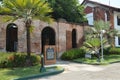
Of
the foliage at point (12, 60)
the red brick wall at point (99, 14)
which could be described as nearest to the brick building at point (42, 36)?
the foliage at point (12, 60)

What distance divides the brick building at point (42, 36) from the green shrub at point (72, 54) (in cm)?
104

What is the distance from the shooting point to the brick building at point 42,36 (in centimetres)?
2327

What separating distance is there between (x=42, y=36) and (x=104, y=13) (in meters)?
10.2

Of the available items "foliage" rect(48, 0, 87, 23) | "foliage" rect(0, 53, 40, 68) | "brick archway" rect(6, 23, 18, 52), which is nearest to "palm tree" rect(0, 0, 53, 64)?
"foliage" rect(0, 53, 40, 68)

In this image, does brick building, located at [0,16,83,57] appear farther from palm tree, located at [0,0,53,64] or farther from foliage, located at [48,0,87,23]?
foliage, located at [48,0,87,23]

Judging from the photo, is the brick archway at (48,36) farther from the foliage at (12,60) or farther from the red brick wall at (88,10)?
the red brick wall at (88,10)

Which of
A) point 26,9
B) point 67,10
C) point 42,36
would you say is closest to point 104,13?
point 67,10

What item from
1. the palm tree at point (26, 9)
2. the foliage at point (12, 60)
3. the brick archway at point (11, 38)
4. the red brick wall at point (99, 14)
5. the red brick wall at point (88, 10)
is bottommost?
the foliage at point (12, 60)

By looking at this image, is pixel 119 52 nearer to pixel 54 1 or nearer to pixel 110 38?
pixel 110 38

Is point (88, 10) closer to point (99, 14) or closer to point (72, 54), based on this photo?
point (99, 14)

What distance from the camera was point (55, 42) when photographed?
25859 millimetres

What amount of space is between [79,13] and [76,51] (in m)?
9.42

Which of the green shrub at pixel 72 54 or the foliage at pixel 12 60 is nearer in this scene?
the foliage at pixel 12 60

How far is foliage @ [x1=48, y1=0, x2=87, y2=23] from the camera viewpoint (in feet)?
102
